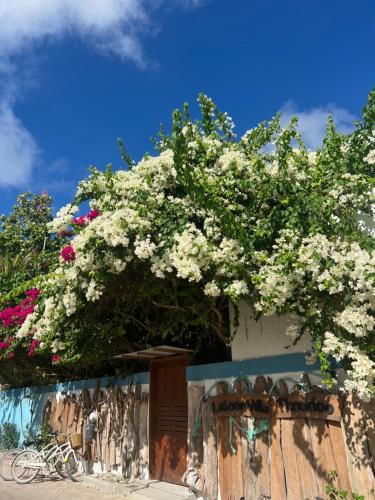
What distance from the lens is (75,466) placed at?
8102 mm

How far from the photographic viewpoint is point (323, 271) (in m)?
4.18

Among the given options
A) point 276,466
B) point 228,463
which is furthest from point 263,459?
point 228,463

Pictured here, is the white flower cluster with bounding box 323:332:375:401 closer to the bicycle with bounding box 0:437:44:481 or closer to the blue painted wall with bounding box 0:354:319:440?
the blue painted wall with bounding box 0:354:319:440

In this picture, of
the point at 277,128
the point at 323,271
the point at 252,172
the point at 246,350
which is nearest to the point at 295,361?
the point at 246,350

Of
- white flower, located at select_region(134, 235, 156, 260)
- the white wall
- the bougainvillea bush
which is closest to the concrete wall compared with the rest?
the bougainvillea bush

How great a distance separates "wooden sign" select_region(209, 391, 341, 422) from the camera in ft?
15.1

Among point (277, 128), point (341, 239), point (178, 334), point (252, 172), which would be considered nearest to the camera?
point (341, 239)

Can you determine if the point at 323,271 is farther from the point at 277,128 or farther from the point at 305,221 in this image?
the point at 277,128

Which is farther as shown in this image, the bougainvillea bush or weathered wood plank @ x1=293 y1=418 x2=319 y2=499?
weathered wood plank @ x1=293 y1=418 x2=319 y2=499

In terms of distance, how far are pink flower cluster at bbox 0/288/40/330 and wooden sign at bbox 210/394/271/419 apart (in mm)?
3932

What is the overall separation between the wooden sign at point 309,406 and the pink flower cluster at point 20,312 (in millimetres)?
4844

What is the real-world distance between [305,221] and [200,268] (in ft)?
4.20

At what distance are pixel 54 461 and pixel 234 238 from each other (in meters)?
5.96

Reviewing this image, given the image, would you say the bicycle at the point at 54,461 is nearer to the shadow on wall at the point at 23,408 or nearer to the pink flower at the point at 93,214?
the shadow on wall at the point at 23,408
